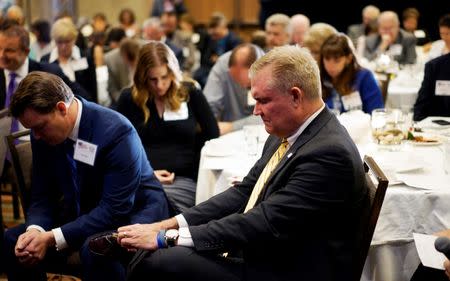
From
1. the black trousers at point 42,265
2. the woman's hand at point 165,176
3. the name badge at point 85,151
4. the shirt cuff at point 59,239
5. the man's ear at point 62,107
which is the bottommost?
the black trousers at point 42,265

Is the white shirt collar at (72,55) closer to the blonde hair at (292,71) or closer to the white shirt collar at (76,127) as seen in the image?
the white shirt collar at (76,127)

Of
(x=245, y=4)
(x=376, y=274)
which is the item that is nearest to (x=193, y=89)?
(x=376, y=274)

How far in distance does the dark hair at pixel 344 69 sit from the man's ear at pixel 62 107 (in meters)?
2.15

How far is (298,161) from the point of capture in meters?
2.26

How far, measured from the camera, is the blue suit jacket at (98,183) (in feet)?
9.53

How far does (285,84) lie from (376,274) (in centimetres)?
102

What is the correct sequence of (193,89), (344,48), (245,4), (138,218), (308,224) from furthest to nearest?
(245,4) → (344,48) → (193,89) → (138,218) → (308,224)

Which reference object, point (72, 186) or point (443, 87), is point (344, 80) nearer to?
point (443, 87)

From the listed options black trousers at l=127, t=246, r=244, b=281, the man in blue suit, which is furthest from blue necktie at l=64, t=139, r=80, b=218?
black trousers at l=127, t=246, r=244, b=281

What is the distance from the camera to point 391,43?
833 cm

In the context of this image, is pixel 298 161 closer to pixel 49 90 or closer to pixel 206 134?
pixel 49 90

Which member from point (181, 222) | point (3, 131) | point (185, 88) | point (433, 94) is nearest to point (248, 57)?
point (185, 88)

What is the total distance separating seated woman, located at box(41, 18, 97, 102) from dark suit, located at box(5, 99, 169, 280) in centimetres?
339

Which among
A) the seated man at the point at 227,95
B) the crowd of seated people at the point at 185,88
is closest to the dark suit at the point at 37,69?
the crowd of seated people at the point at 185,88
